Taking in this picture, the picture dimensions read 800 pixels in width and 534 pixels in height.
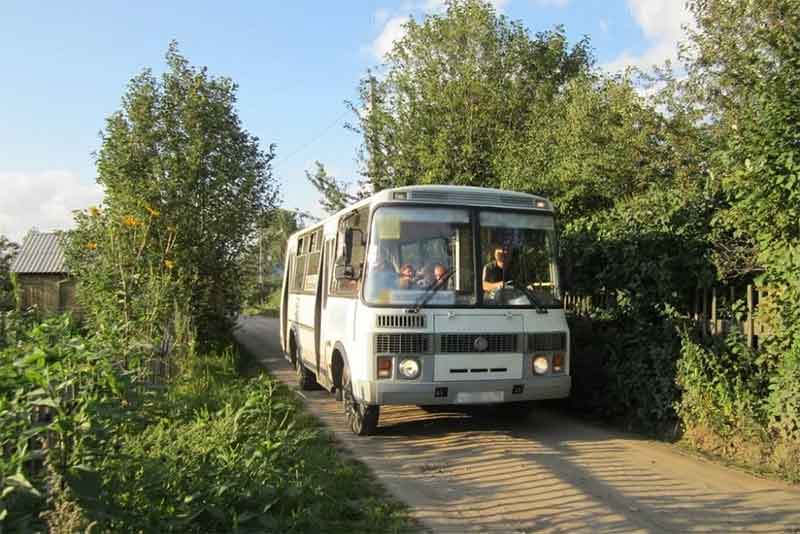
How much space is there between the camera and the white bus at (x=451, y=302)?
26.6ft

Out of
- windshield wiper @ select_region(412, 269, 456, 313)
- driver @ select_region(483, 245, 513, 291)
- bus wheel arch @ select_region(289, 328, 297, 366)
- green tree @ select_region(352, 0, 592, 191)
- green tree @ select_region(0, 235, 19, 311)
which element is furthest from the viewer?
green tree @ select_region(352, 0, 592, 191)

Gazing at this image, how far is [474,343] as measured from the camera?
822cm

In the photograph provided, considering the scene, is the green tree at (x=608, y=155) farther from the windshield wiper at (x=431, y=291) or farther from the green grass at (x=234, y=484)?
the green grass at (x=234, y=484)

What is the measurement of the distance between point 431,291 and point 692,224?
316cm

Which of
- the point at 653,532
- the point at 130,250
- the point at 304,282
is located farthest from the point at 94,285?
the point at 653,532

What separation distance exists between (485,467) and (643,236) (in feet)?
11.9

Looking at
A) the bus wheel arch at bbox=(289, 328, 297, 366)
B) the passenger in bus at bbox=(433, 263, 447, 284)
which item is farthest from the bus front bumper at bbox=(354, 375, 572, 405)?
the bus wheel arch at bbox=(289, 328, 297, 366)

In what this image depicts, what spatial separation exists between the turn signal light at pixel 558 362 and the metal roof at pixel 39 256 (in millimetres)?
27714

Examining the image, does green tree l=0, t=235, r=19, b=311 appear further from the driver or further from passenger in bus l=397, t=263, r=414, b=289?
the driver

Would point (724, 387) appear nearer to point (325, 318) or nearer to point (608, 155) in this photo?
point (325, 318)

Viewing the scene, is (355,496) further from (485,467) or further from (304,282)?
(304,282)

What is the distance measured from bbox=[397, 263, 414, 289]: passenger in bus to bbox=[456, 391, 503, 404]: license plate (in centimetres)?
132

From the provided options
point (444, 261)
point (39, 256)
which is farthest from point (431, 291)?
point (39, 256)

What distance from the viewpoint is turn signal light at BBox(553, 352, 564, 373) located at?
8.57 meters
